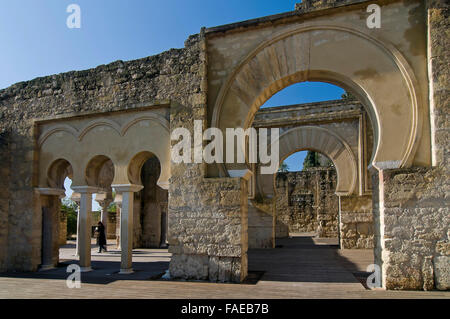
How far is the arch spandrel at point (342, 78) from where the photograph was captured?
5426 mm

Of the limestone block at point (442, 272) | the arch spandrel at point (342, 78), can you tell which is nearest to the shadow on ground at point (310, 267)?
the limestone block at point (442, 272)

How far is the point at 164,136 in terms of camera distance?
691cm

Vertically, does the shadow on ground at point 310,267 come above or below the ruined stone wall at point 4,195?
below

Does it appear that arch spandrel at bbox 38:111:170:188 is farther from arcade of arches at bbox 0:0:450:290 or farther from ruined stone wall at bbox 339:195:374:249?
ruined stone wall at bbox 339:195:374:249

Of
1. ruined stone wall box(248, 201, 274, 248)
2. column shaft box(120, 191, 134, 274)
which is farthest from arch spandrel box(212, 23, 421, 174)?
ruined stone wall box(248, 201, 274, 248)

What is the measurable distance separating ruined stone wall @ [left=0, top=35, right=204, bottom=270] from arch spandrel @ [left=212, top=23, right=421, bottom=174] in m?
0.91

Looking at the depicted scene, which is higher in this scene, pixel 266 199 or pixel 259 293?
pixel 266 199

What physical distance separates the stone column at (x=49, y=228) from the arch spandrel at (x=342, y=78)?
15.5 feet

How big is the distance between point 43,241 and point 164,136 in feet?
13.8

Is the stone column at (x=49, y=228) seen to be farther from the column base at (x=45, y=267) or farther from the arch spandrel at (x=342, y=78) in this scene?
the arch spandrel at (x=342, y=78)

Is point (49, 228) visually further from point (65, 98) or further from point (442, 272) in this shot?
point (442, 272)

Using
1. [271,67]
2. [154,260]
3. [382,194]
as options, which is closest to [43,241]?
[154,260]

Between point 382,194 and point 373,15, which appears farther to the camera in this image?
point 373,15
